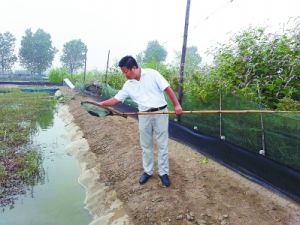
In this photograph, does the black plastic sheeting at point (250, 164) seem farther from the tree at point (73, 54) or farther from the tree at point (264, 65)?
the tree at point (73, 54)

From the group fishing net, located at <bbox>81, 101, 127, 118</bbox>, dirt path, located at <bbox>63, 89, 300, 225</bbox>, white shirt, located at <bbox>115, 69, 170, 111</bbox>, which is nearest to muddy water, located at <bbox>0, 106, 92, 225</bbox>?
dirt path, located at <bbox>63, 89, 300, 225</bbox>

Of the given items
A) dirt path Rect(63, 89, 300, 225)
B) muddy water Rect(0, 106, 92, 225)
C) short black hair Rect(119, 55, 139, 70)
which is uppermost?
short black hair Rect(119, 55, 139, 70)

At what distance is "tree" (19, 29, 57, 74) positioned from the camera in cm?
6756

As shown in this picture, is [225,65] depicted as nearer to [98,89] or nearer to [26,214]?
[26,214]

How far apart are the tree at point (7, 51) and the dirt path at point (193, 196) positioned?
225ft

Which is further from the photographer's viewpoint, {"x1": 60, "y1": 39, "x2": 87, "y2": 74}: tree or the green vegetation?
{"x1": 60, "y1": 39, "x2": 87, "y2": 74}: tree

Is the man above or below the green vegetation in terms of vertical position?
above

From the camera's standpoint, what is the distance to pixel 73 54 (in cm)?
7950

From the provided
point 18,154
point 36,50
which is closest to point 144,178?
point 18,154

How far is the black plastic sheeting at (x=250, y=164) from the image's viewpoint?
449 centimetres

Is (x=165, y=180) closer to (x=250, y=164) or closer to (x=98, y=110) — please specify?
(x=250, y=164)

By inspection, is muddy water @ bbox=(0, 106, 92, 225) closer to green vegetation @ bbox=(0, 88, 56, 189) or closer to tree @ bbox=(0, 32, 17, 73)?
green vegetation @ bbox=(0, 88, 56, 189)

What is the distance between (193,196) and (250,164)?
117 centimetres

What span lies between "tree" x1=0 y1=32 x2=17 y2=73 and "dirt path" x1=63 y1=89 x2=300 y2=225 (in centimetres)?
6870
